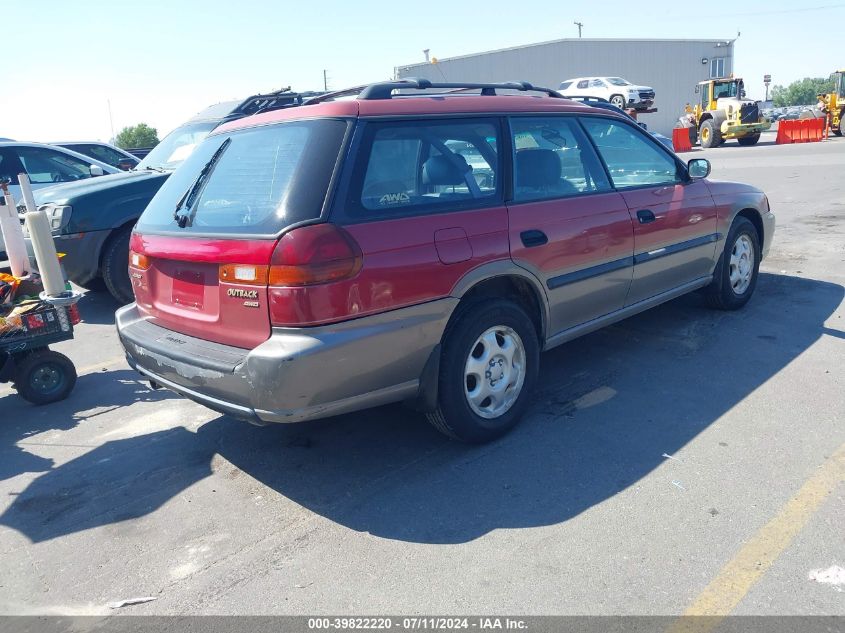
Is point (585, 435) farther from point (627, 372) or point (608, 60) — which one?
point (608, 60)

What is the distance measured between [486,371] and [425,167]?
113 cm

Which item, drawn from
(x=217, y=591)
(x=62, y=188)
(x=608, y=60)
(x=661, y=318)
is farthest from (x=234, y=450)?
(x=608, y=60)

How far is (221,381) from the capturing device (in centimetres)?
313

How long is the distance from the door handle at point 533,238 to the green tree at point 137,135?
171 feet

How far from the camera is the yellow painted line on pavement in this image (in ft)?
8.02

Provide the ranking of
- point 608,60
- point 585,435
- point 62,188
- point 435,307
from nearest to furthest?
1. point 435,307
2. point 585,435
3. point 62,188
4. point 608,60

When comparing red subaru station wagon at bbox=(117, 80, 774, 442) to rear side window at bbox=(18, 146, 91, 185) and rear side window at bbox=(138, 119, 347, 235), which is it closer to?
rear side window at bbox=(138, 119, 347, 235)

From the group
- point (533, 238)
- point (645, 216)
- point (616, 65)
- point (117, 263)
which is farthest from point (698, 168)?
point (616, 65)

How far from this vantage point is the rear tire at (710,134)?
29547 mm

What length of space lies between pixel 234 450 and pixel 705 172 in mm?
4041

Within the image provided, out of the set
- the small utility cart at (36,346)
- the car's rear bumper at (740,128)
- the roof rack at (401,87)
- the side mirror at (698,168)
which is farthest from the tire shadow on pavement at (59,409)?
the car's rear bumper at (740,128)

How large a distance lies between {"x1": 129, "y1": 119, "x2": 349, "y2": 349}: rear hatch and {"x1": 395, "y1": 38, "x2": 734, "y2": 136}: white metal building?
42.1 metres

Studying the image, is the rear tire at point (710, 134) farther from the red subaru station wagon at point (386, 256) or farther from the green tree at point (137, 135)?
the green tree at point (137, 135)

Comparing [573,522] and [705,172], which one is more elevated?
[705,172]
